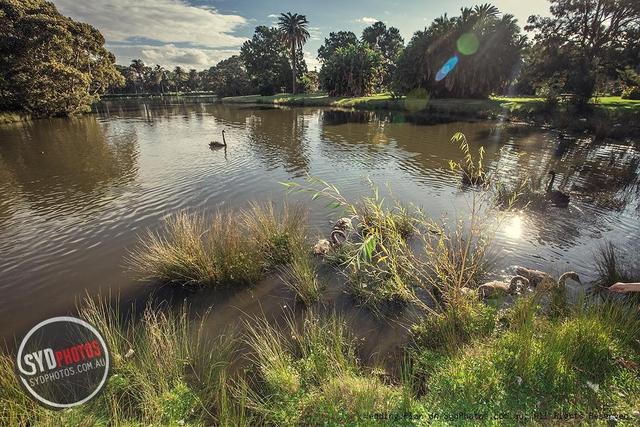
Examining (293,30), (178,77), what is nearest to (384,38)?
(293,30)

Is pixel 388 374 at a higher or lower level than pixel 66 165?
lower

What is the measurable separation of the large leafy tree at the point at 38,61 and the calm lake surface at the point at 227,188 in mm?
7097

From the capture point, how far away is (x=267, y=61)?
2899 inches

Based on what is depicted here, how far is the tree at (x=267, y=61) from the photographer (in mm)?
70750

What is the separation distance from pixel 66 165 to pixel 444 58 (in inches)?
1759

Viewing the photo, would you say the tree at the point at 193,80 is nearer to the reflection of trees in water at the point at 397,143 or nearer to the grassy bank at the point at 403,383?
the reflection of trees in water at the point at 397,143

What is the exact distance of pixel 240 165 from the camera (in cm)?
1600

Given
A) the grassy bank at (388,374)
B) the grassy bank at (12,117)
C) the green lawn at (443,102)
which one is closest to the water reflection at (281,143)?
the grassy bank at (388,374)

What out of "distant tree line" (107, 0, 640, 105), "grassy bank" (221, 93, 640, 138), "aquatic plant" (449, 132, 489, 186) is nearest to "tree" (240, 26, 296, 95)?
"distant tree line" (107, 0, 640, 105)

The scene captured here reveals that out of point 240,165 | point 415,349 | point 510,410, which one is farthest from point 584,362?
point 240,165

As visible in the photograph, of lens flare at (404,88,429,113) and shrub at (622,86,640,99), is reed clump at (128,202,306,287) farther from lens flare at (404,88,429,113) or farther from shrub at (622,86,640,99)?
shrub at (622,86,640,99)

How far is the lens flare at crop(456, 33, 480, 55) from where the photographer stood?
130ft

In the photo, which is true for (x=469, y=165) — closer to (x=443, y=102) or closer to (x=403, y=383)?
(x=403, y=383)

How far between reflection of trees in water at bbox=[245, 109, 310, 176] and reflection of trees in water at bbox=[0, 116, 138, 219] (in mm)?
7378
